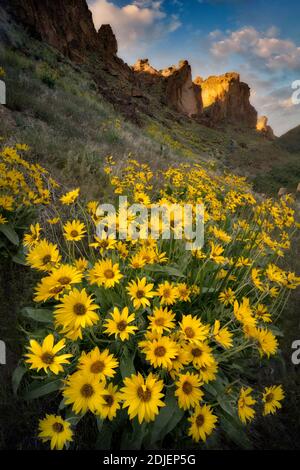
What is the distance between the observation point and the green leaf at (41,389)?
2078mm

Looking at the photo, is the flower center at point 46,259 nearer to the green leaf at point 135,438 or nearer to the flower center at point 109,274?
the flower center at point 109,274

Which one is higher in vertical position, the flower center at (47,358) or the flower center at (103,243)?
the flower center at (103,243)

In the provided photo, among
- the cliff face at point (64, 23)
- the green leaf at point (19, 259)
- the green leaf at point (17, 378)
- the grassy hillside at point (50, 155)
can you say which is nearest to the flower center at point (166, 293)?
the green leaf at point (17, 378)

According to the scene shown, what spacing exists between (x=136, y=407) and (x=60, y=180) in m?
4.32

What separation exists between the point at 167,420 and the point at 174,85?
7919 centimetres

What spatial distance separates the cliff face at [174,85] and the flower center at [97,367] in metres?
68.0

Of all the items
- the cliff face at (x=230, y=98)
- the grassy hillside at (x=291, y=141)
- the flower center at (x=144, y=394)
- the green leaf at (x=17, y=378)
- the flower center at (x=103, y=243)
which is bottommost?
the green leaf at (x=17, y=378)

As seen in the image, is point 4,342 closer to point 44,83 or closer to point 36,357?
point 36,357

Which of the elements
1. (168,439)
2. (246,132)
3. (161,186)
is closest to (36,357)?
(168,439)

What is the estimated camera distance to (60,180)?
17.1 ft

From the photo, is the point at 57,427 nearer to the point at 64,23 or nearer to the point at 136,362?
the point at 136,362

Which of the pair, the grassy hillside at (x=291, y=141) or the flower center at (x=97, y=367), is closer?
the flower center at (x=97, y=367)

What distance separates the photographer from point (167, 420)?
1.93 m

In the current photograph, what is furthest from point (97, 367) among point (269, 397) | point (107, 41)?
point (107, 41)
